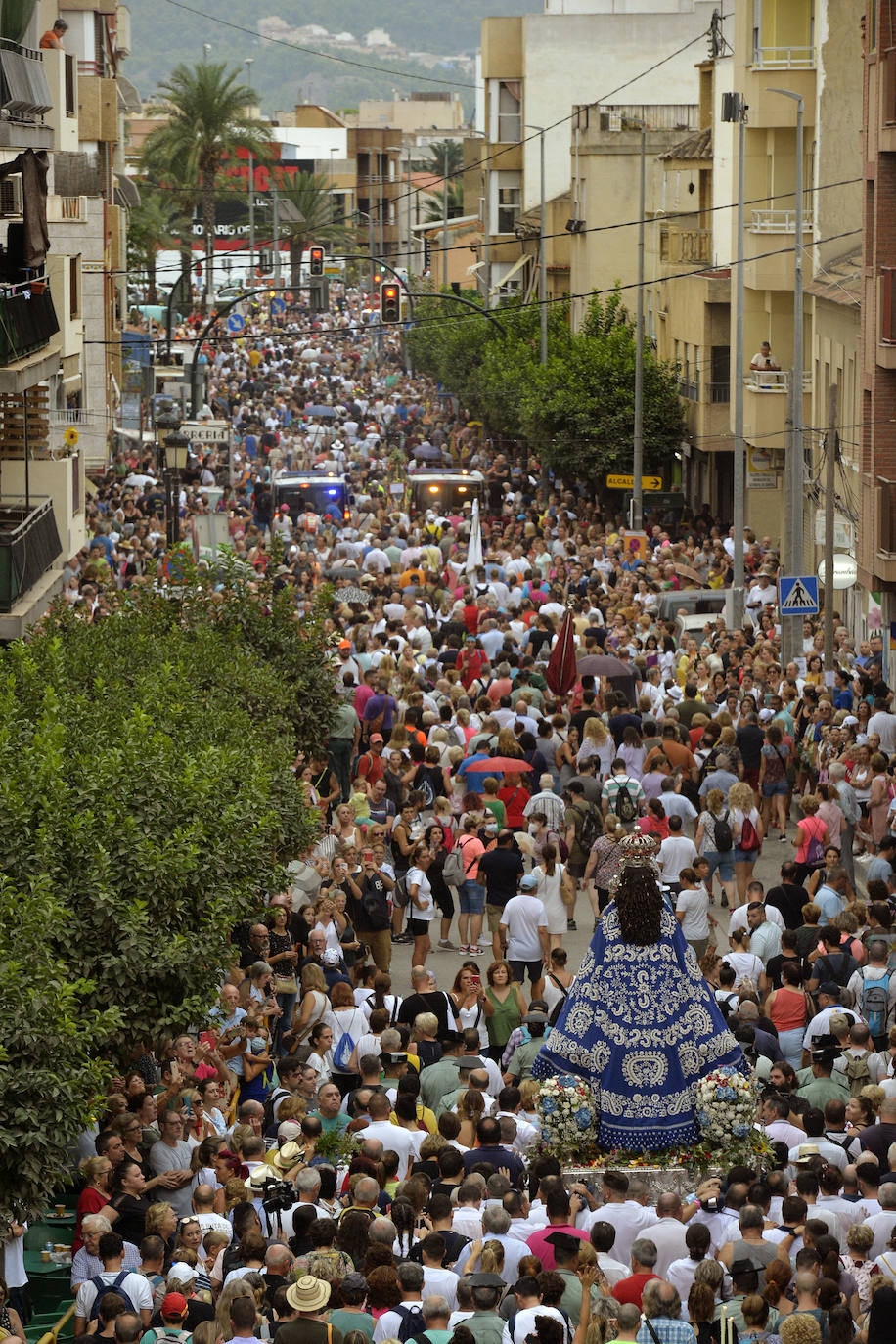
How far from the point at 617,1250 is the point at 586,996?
1537 millimetres

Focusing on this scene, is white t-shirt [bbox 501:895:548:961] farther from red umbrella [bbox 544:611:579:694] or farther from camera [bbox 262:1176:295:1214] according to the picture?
red umbrella [bbox 544:611:579:694]

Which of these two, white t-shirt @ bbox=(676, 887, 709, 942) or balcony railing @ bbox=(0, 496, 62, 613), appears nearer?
white t-shirt @ bbox=(676, 887, 709, 942)

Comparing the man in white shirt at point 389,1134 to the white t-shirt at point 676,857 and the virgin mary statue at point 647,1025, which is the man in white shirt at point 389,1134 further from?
the white t-shirt at point 676,857

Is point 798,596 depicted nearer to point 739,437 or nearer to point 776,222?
point 739,437

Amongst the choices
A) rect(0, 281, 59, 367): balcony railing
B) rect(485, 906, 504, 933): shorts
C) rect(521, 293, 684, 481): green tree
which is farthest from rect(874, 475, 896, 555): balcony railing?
rect(521, 293, 684, 481): green tree

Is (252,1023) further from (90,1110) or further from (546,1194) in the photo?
(546,1194)

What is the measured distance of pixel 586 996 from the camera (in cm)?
1130

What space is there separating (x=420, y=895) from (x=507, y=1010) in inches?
143

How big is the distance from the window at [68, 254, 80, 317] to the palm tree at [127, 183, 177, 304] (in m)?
36.2

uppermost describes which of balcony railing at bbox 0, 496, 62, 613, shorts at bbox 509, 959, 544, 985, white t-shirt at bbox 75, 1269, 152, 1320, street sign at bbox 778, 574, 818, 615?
balcony railing at bbox 0, 496, 62, 613

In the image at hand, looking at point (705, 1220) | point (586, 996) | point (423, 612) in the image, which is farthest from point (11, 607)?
point (705, 1220)

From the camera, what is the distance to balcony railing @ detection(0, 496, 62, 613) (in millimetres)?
22781

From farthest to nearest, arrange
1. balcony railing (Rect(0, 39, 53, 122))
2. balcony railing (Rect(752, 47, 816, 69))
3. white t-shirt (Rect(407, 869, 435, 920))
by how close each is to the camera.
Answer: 1. balcony railing (Rect(752, 47, 816, 69))
2. balcony railing (Rect(0, 39, 53, 122))
3. white t-shirt (Rect(407, 869, 435, 920))

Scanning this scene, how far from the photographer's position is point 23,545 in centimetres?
2338
